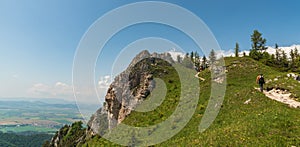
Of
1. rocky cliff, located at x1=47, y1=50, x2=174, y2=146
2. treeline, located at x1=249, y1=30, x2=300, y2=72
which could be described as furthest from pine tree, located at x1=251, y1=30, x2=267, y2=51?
rocky cliff, located at x1=47, y1=50, x2=174, y2=146

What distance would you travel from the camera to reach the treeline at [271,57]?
247 ft

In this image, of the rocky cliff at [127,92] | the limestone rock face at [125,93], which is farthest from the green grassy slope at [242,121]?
the rocky cliff at [127,92]

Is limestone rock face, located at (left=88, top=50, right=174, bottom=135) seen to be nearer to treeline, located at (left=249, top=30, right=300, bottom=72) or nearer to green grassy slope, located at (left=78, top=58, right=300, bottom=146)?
green grassy slope, located at (left=78, top=58, right=300, bottom=146)

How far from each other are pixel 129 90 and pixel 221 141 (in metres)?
46.6

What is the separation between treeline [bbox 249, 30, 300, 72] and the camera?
75250 mm

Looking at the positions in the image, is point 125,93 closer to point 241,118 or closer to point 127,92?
point 127,92

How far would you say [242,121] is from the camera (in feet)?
77.4

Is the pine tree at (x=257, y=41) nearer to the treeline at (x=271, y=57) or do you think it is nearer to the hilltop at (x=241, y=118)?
the treeline at (x=271, y=57)

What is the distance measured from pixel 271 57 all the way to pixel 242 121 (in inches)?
2672

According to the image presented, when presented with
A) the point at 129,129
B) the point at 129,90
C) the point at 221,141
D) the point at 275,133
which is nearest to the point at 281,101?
the point at 275,133

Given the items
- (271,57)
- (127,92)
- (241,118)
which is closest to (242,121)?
(241,118)

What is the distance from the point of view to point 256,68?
180 feet

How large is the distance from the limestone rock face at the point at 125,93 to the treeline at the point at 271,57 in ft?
123

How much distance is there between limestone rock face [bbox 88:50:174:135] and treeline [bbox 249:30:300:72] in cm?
3762
